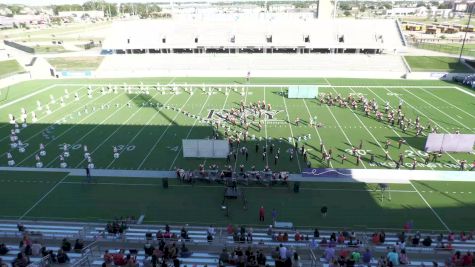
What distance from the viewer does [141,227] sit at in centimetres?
1446

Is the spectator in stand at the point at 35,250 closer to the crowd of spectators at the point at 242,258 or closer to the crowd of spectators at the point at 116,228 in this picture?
the crowd of spectators at the point at 116,228

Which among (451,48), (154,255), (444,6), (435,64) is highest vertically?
(444,6)

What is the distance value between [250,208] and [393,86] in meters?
30.9

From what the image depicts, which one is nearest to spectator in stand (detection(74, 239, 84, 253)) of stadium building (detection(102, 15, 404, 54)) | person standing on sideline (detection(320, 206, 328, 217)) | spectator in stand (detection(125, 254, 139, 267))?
spectator in stand (detection(125, 254, 139, 267))

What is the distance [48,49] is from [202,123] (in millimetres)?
51405

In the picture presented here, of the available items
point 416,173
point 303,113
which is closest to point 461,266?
point 416,173

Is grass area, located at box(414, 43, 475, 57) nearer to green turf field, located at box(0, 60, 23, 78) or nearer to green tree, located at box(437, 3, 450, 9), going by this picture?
green turf field, located at box(0, 60, 23, 78)

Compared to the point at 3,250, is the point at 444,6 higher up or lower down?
higher up

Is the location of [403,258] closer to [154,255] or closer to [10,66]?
[154,255]

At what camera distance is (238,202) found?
58.4ft

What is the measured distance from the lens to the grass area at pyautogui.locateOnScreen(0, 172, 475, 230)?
16.3 meters

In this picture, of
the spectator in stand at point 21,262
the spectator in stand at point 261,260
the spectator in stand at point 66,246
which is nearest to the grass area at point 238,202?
the spectator in stand at point 66,246

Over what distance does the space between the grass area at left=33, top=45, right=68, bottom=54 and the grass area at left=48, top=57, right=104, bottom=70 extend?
8651mm

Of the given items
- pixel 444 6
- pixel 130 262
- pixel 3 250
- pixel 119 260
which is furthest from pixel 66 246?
pixel 444 6
